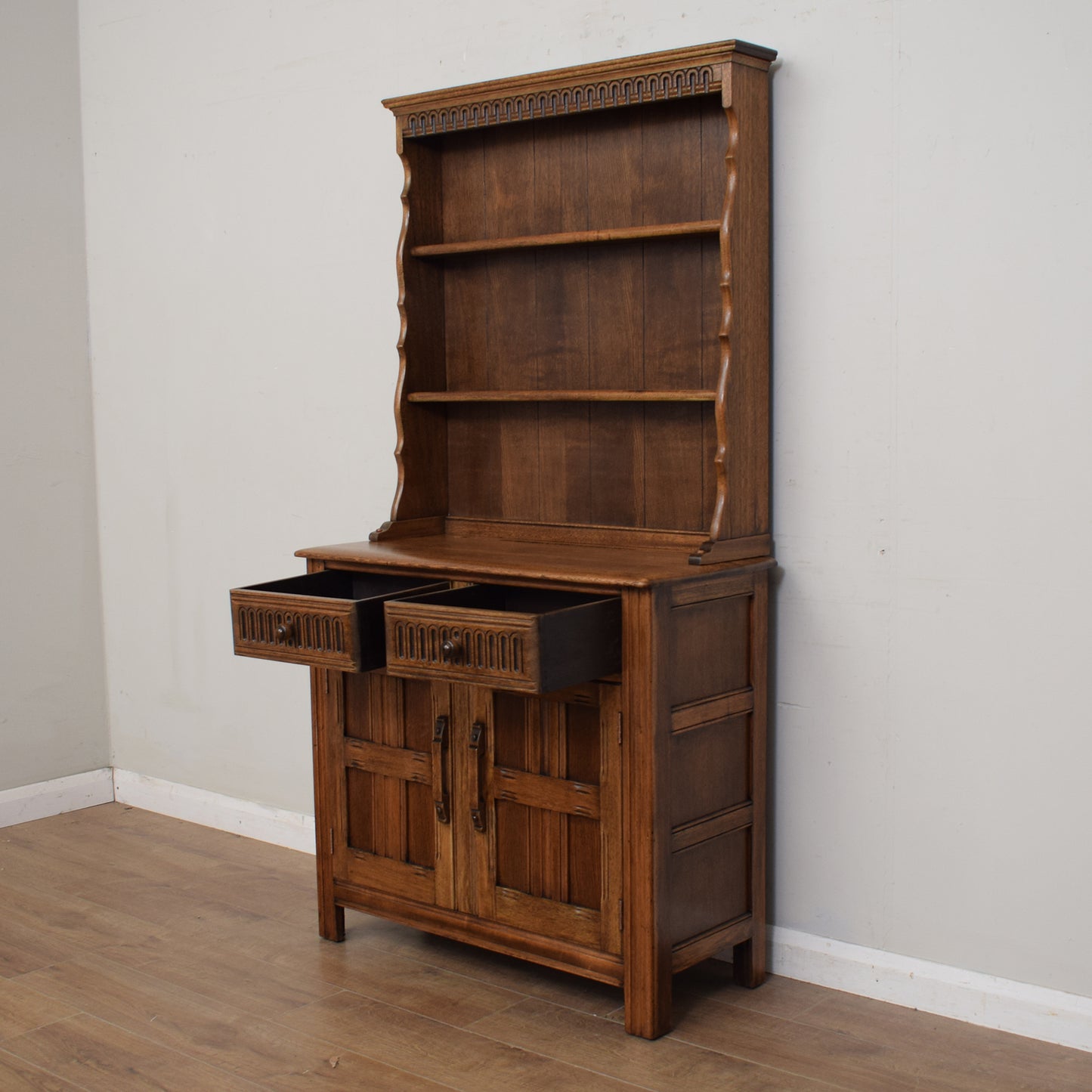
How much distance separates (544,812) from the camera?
9.79 feet

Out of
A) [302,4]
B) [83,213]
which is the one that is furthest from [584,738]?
[83,213]

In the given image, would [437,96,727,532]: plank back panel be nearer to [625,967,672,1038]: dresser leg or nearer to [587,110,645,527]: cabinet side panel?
[587,110,645,527]: cabinet side panel

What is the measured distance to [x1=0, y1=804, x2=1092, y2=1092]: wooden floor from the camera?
270cm

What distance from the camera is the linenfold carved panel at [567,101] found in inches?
116

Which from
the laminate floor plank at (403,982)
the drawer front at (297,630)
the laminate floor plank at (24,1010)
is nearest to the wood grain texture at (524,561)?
the drawer front at (297,630)

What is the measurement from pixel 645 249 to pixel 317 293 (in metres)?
1.21

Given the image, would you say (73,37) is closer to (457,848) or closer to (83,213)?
(83,213)

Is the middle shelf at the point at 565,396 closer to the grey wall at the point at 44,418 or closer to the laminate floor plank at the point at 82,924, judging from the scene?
the laminate floor plank at the point at 82,924

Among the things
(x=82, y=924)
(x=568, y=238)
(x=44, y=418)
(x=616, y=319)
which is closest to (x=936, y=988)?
(x=616, y=319)

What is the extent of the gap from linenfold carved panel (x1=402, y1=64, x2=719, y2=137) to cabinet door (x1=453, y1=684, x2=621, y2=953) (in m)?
1.34

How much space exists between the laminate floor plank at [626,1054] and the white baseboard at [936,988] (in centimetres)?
46

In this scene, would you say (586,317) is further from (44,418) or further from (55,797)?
(55,797)

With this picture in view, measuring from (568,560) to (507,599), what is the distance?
25cm

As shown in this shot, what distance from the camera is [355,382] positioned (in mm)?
3941
